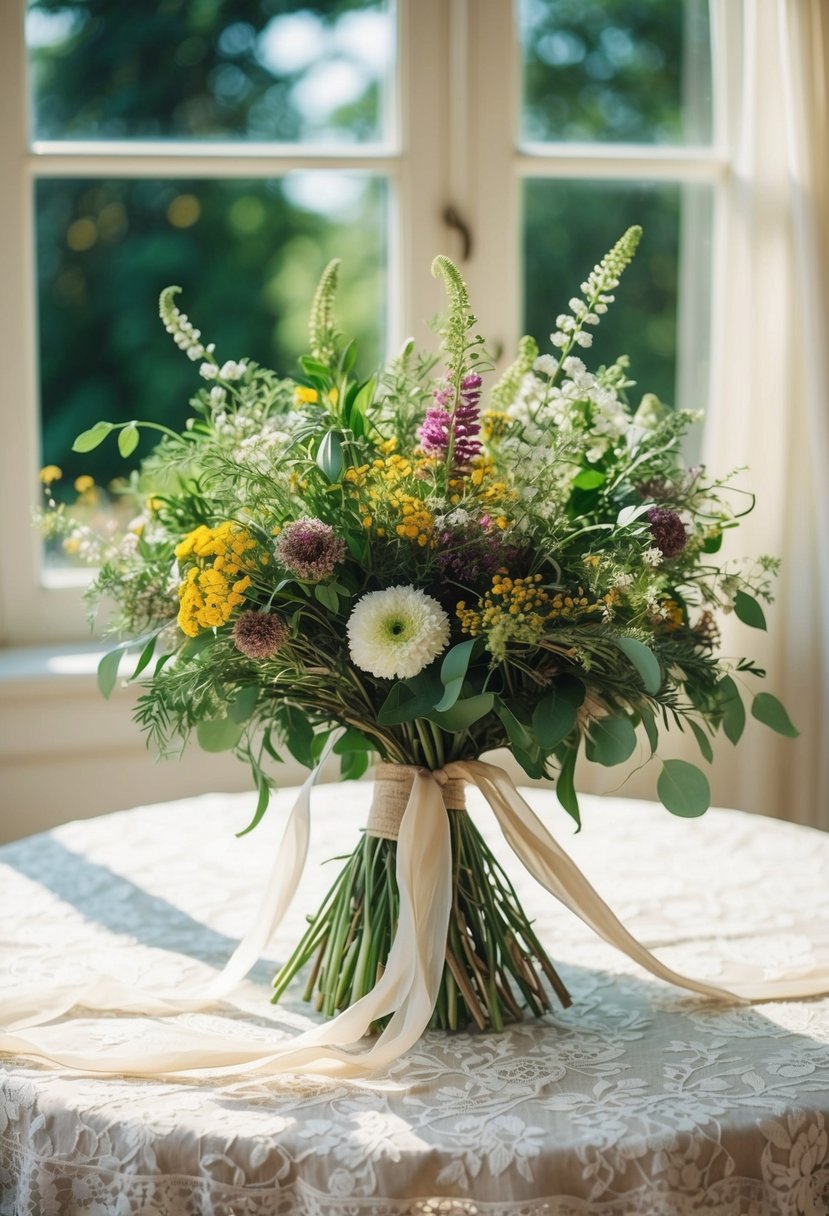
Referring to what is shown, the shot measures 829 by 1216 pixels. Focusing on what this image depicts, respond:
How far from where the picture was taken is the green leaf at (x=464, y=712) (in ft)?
2.99

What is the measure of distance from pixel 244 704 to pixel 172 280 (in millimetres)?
2959

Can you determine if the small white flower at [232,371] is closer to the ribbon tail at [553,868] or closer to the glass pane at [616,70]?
the ribbon tail at [553,868]

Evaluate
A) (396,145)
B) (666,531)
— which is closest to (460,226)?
(396,145)

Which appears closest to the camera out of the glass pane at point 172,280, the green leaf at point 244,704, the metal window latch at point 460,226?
the green leaf at point 244,704

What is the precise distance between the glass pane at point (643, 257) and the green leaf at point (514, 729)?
1515mm

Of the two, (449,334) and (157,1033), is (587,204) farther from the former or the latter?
(157,1033)

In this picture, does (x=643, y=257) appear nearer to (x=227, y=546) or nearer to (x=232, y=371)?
(x=232, y=371)

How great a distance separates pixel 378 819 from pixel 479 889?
0.35ft

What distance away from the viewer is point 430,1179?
31.0 inches

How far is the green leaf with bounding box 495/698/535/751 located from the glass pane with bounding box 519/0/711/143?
1647 mm

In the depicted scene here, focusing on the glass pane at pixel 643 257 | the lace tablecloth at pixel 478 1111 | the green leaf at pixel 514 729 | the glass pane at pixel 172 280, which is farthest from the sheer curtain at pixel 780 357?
the green leaf at pixel 514 729

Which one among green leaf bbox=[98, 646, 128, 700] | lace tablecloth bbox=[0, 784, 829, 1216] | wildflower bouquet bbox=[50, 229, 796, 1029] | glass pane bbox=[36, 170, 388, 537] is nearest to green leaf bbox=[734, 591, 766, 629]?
wildflower bouquet bbox=[50, 229, 796, 1029]

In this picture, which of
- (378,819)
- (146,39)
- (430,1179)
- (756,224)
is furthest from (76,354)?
(430,1179)

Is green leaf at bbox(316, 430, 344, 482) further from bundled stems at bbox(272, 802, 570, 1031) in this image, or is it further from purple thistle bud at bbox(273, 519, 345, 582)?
bundled stems at bbox(272, 802, 570, 1031)
